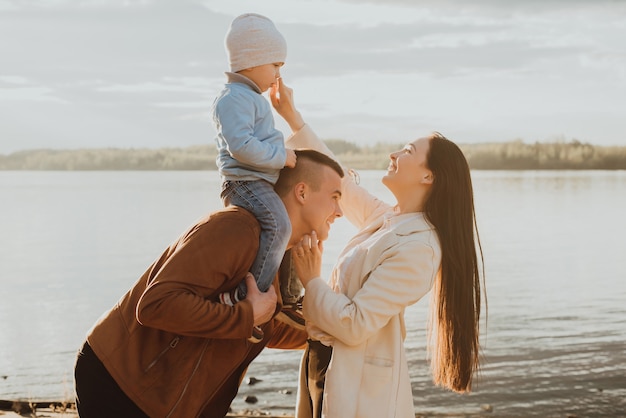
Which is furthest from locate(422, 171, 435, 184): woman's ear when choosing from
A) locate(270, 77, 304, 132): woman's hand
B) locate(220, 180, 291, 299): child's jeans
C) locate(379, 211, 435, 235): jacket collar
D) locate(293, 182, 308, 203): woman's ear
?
locate(270, 77, 304, 132): woman's hand

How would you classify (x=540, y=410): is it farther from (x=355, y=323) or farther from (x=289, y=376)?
(x=355, y=323)

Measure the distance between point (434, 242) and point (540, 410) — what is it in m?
9.48

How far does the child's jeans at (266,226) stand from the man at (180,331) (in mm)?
55

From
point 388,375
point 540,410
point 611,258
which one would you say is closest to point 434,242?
point 388,375

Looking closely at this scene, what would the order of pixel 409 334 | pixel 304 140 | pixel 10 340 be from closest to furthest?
1. pixel 304 140
2. pixel 409 334
3. pixel 10 340

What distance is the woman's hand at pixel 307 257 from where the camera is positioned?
337cm

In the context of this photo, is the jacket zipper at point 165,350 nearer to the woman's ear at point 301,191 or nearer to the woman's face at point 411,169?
the woman's ear at point 301,191

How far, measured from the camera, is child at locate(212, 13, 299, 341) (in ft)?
10.6

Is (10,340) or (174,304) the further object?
(10,340)

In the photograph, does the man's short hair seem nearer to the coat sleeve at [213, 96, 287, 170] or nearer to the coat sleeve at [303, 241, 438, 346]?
the coat sleeve at [213, 96, 287, 170]

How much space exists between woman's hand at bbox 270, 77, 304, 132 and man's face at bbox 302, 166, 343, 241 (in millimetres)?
715

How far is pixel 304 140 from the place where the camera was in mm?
4117

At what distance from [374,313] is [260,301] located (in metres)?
0.45

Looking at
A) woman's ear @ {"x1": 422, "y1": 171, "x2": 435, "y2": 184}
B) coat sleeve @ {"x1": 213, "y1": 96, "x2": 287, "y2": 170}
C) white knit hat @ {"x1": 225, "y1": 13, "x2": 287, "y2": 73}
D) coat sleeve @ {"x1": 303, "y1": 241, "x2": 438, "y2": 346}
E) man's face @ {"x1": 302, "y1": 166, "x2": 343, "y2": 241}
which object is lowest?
coat sleeve @ {"x1": 303, "y1": 241, "x2": 438, "y2": 346}
